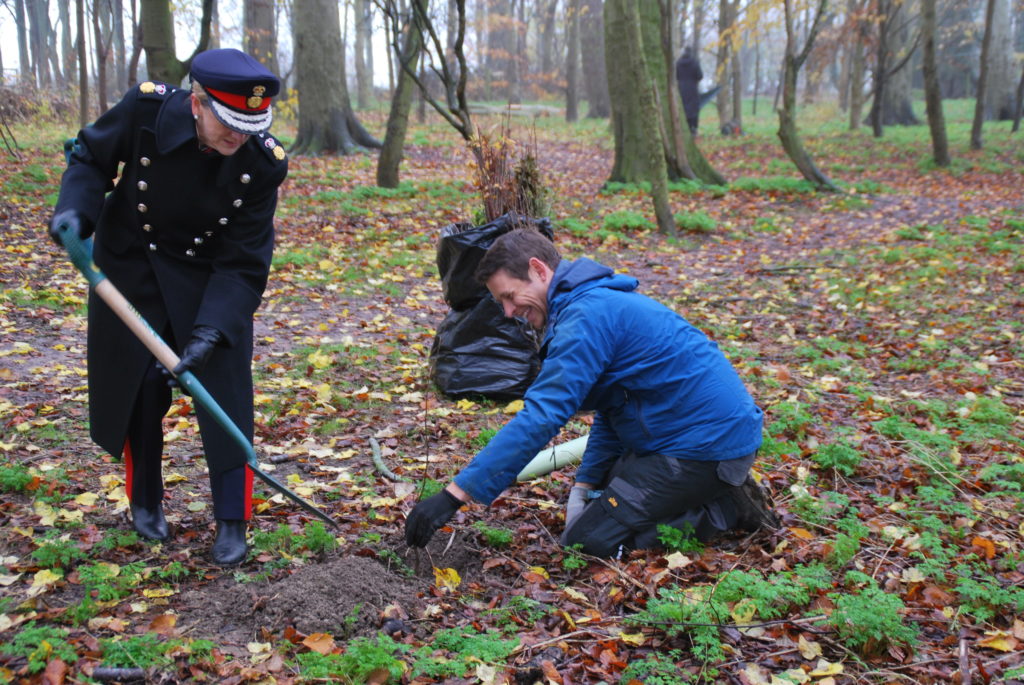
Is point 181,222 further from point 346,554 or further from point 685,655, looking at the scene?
point 685,655

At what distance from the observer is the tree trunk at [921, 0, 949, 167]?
1254 centimetres

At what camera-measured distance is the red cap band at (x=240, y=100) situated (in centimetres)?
254

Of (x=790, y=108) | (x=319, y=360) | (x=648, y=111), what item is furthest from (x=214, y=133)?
(x=790, y=108)

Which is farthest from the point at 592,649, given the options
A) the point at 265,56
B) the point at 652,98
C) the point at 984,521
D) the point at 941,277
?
the point at 265,56

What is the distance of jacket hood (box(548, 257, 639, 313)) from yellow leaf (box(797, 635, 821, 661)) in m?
1.32

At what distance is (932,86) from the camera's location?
12.8 m

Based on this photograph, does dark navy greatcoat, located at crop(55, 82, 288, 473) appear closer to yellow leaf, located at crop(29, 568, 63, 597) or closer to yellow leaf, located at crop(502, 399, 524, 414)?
yellow leaf, located at crop(29, 568, 63, 597)

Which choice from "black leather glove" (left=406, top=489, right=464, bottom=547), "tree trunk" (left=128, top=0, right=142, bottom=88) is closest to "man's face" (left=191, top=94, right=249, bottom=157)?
"black leather glove" (left=406, top=489, right=464, bottom=547)

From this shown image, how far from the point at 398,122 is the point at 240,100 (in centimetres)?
850

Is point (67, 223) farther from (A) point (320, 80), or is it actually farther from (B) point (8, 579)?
(A) point (320, 80)

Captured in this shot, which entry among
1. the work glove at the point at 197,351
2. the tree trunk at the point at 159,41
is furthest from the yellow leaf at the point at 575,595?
the tree trunk at the point at 159,41

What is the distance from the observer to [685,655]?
7.97ft

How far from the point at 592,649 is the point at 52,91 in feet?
47.5

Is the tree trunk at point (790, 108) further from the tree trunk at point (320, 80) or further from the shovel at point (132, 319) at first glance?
the shovel at point (132, 319)
